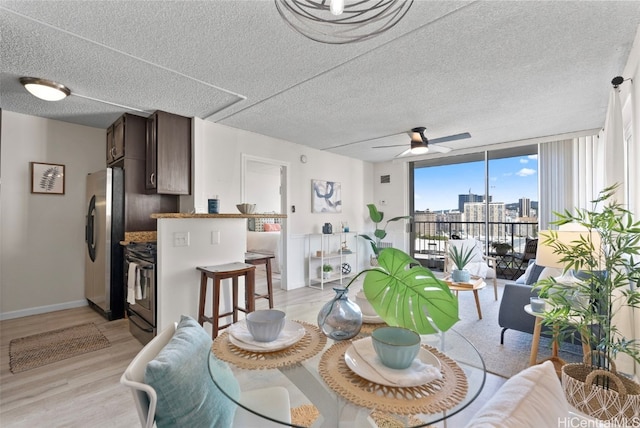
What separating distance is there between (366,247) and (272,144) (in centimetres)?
312

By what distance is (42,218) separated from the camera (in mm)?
3705

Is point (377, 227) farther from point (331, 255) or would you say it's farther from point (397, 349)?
point (397, 349)

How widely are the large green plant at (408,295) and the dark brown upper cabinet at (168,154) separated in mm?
3291

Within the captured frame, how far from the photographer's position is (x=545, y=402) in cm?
72

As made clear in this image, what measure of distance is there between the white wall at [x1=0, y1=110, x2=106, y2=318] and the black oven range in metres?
1.61

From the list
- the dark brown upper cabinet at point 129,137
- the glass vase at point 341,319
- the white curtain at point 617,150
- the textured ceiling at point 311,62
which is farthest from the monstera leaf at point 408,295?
the dark brown upper cabinet at point 129,137

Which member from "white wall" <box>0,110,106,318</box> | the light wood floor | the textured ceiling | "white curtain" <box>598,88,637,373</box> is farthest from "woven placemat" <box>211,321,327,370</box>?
"white wall" <box>0,110,106,318</box>

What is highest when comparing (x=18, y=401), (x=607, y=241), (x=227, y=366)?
(x=607, y=241)

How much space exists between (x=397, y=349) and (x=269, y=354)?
0.46 metres

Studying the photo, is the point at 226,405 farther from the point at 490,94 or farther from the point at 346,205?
the point at 346,205

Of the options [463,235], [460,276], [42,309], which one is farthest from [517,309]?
[42,309]

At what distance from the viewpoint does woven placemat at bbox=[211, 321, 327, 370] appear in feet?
3.22

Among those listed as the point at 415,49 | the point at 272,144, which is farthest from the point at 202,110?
the point at 415,49

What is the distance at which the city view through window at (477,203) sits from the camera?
17.6 ft
